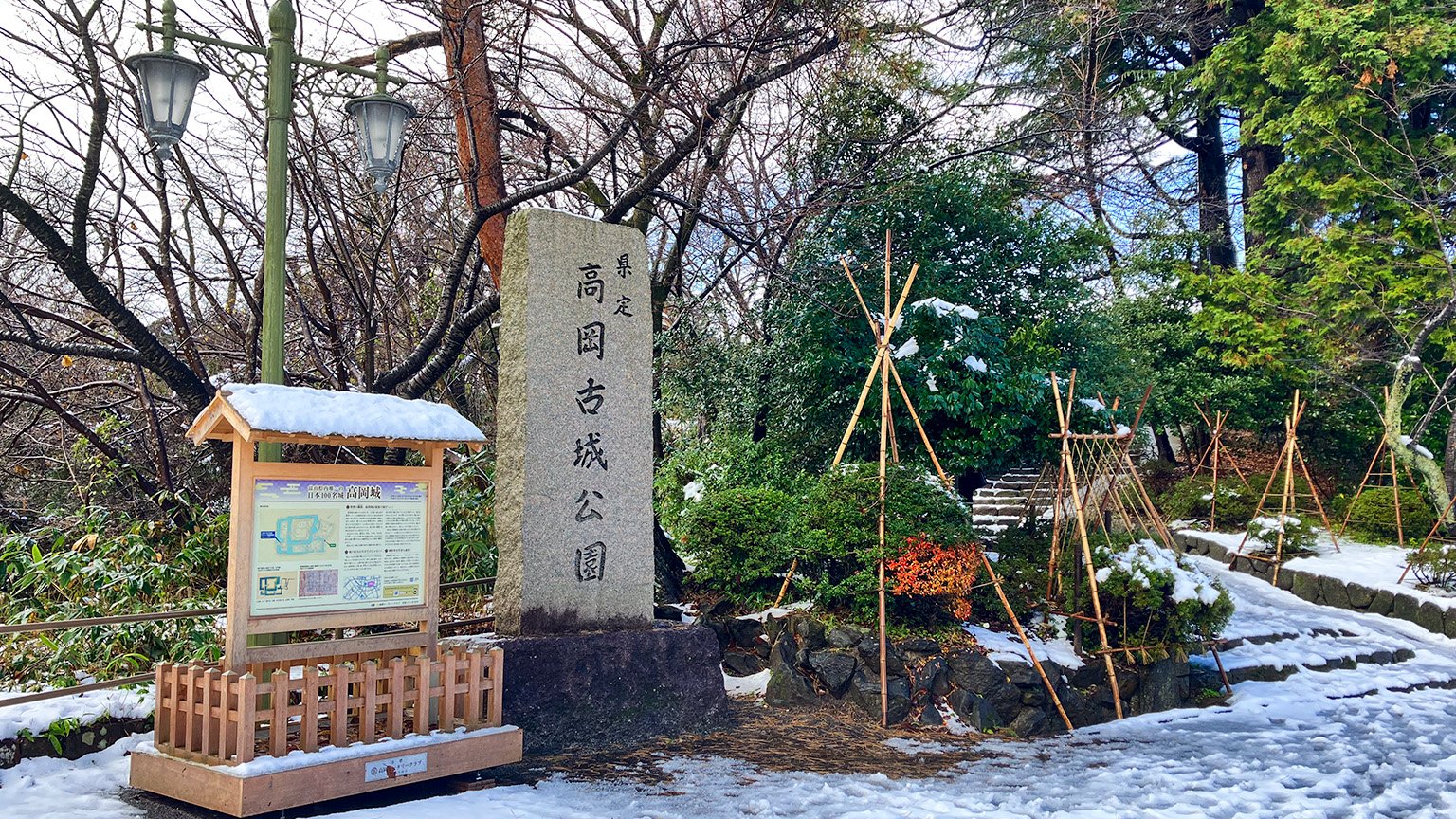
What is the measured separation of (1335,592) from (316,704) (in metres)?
13.0

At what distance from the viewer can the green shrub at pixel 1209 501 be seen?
1689cm

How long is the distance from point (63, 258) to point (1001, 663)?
7.18 meters

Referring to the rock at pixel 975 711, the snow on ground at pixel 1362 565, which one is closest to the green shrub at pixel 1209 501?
the snow on ground at pixel 1362 565

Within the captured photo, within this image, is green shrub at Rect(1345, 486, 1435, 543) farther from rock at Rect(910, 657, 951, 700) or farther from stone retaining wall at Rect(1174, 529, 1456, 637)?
rock at Rect(910, 657, 951, 700)

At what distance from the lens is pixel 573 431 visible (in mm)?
6852

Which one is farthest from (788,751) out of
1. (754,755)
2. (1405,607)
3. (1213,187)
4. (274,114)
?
(1213,187)

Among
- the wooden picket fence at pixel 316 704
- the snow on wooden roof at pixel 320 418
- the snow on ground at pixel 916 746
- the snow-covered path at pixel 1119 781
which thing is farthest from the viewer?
the snow on ground at pixel 916 746

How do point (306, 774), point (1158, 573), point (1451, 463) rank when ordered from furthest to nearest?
point (1451, 463)
point (1158, 573)
point (306, 774)

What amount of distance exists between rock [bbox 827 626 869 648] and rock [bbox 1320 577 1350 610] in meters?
8.69

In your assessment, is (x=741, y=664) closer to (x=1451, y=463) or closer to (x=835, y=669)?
(x=835, y=669)

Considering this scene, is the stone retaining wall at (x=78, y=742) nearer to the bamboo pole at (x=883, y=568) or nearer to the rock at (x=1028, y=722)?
the bamboo pole at (x=883, y=568)

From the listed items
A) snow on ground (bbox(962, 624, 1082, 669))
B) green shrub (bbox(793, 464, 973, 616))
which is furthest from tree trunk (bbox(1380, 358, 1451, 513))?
green shrub (bbox(793, 464, 973, 616))

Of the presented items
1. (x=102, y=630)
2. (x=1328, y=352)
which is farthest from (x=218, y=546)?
(x=1328, y=352)

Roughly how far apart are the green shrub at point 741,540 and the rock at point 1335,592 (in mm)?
8494
